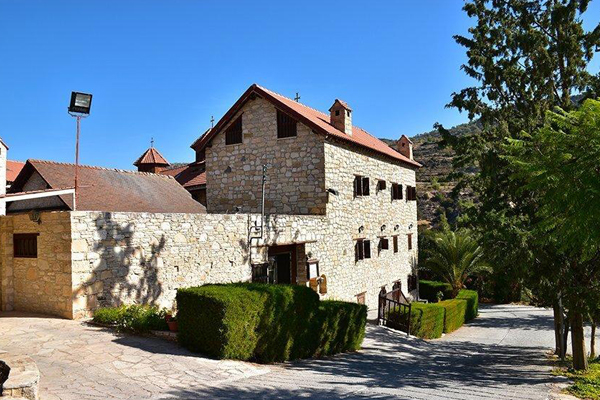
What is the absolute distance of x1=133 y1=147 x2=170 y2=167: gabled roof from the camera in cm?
3181

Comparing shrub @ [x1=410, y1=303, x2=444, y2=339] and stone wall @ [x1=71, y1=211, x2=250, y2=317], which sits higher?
stone wall @ [x1=71, y1=211, x2=250, y2=317]

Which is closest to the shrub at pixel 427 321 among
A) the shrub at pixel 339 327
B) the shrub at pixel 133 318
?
the shrub at pixel 339 327

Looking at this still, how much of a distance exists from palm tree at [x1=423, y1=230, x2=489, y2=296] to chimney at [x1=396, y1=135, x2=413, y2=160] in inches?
223

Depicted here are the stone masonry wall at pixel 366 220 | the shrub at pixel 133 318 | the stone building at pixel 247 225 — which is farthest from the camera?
the stone masonry wall at pixel 366 220

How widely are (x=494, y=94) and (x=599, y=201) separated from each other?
10.6 metres

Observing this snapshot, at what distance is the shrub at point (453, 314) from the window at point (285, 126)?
9.91 m

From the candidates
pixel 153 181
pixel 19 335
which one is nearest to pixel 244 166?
pixel 153 181

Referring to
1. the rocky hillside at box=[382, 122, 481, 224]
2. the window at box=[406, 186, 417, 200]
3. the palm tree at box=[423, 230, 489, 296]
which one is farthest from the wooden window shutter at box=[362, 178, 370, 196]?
the rocky hillside at box=[382, 122, 481, 224]

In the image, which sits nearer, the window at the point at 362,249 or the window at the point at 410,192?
the window at the point at 362,249

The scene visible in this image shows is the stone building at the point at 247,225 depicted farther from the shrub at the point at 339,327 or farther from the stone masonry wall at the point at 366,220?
the shrub at the point at 339,327

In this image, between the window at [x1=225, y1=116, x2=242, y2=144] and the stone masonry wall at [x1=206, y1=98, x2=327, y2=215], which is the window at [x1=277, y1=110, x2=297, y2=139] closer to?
the stone masonry wall at [x1=206, y1=98, x2=327, y2=215]

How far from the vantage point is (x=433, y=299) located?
2931 centimetres

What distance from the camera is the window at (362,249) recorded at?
19755 millimetres

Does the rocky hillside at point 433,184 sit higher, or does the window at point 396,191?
the rocky hillside at point 433,184
